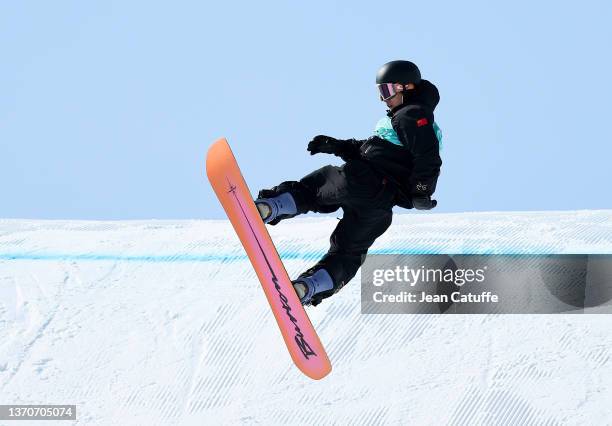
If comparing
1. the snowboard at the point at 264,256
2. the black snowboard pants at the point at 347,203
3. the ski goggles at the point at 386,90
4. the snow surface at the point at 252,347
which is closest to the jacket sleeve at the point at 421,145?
the ski goggles at the point at 386,90

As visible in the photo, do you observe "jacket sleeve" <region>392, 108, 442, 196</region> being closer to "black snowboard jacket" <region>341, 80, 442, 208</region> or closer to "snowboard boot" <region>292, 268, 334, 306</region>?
"black snowboard jacket" <region>341, 80, 442, 208</region>

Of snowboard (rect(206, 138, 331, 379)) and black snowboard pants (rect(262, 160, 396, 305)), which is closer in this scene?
snowboard (rect(206, 138, 331, 379))

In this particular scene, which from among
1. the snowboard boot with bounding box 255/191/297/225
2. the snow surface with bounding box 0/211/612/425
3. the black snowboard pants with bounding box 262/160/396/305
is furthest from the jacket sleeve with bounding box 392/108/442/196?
the snow surface with bounding box 0/211/612/425

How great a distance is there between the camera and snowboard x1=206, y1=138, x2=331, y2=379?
671cm

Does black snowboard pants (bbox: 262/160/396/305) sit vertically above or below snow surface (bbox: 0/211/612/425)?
above

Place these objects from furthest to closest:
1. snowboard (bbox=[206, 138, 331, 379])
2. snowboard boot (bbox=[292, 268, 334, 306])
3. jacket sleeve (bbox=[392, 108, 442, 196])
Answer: snowboard boot (bbox=[292, 268, 334, 306])
snowboard (bbox=[206, 138, 331, 379])
jacket sleeve (bbox=[392, 108, 442, 196])

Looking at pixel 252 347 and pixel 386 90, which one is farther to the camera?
pixel 252 347

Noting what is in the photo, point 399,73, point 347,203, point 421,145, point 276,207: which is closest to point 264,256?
point 276,207

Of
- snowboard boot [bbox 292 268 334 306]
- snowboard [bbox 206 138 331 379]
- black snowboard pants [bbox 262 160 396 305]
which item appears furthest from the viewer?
snowboard boot [bbox 292 268 334 306]

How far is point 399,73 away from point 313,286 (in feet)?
5.33

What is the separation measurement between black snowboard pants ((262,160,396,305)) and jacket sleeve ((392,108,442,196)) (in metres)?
0.31

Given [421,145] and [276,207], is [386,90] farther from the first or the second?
[276,207]

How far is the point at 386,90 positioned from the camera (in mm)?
6766

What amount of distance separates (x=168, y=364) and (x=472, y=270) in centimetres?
453
